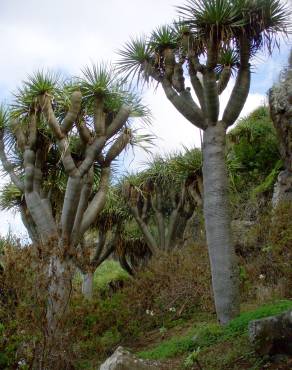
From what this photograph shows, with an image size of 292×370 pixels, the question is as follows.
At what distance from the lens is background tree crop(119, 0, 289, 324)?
24.9ft

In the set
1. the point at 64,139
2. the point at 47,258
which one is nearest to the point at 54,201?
the point at 64,139

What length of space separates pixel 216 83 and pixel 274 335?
4208mm

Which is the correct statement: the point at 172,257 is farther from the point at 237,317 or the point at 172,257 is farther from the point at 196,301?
→ the point at 237,317

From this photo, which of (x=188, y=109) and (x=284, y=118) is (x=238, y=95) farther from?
(x=284, y=118)

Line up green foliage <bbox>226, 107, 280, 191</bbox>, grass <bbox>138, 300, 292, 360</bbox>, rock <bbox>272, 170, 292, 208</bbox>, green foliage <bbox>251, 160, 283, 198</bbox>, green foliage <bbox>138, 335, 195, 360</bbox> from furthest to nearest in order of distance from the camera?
1. green foliage <bbox>226, 107, 280, 191</bbox>
2. green foliage <bbox>251, 160, 283, 198</bbox>
3. rock <bbox>272, 170, 292, 208</bbox>
4. green foliage <bbox>138, 335, 195, 360</bbox>
5. grass <bbox>138, 300, 292, 360</bbox>

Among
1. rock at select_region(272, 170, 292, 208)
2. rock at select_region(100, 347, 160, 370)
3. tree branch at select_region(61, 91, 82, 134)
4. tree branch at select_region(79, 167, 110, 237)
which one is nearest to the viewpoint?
rock at select_region(100, 347, 160, 370)

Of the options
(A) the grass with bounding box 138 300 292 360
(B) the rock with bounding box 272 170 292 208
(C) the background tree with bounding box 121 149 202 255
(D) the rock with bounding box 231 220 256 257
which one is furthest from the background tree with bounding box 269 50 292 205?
(A) the grass with bounding box 138 300 292 360

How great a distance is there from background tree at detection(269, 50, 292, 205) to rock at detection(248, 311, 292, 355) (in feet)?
20.6

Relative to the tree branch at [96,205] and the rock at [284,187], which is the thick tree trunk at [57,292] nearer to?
the tree branch at [96,205]

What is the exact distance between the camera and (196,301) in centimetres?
1080

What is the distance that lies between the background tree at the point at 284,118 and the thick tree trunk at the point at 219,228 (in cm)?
432

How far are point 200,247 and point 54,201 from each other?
157 inches

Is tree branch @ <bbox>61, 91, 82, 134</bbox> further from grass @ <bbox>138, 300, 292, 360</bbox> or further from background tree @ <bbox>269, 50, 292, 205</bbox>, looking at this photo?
background tree @ <bbox>269, 50, 292, 205</bbox>

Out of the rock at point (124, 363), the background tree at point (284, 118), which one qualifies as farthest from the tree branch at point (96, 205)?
the rock at point (124, 363)
